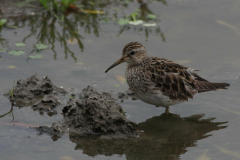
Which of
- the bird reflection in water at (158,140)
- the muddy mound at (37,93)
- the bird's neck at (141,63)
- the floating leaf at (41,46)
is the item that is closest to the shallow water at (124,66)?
the bird reflection in water at (158,140)

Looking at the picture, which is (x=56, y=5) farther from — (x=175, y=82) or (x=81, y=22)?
(x=175, y=82)

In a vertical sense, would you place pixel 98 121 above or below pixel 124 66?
above

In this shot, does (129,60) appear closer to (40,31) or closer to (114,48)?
(114,48)

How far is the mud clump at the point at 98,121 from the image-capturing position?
6.58 metres

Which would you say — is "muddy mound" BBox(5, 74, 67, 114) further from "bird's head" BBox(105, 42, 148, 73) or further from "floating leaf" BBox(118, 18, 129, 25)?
"floating leaf" BBox(118, 18, 129, 25)

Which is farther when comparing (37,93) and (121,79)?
(121,79)

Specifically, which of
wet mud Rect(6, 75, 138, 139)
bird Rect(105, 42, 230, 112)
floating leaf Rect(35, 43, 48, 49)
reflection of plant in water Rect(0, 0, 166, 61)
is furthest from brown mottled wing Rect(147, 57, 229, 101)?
floating leaf Rect(35, 43, 48, 49)

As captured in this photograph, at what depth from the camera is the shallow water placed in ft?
20.8

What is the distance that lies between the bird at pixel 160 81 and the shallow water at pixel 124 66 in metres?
0.33

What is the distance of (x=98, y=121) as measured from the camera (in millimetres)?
6570

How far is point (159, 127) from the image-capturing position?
7.29 m

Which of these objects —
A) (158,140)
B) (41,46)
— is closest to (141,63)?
(158,140)

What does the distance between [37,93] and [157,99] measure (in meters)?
2.48

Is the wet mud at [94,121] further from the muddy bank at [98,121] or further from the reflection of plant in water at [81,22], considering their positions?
the reflection of plant in water at [81,22]
